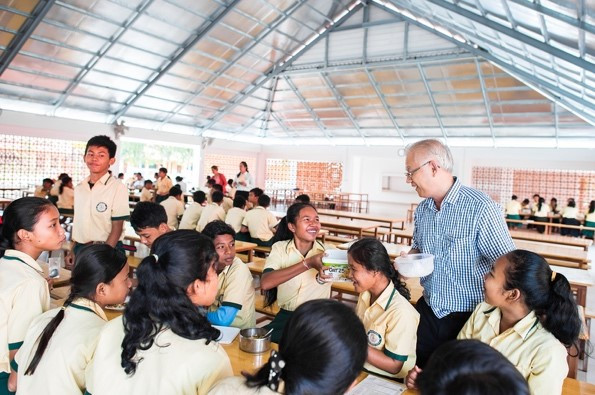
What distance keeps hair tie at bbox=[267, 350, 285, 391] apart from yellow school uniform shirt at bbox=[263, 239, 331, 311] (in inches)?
65.0

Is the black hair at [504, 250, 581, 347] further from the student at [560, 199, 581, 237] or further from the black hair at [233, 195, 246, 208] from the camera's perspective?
the student at [560, 199, 581, 237]

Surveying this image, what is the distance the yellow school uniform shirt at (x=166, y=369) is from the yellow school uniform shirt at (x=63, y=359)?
25 cm

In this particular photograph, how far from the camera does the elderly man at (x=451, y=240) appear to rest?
1.97 metres

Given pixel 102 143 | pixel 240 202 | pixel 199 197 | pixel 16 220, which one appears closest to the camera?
pixel 16 220

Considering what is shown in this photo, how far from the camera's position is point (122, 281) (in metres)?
1.90

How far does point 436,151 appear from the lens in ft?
6.61

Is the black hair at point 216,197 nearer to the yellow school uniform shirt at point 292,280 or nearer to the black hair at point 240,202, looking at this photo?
the black hair at point 240,202

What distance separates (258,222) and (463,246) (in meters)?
4.34

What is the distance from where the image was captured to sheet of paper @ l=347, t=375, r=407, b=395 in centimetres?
161

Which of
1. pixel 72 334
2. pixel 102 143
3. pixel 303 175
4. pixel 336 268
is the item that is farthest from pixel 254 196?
pixel 303 175

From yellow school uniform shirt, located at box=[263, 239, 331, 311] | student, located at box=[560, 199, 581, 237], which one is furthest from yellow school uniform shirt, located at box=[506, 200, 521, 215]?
yellow school uniform shirt, located at box=[263, 239, 331, 311]

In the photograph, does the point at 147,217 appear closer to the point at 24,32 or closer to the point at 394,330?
the point at 394,330

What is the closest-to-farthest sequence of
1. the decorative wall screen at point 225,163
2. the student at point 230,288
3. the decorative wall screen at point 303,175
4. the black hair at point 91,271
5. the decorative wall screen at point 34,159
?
the black hair at point 91,271 → the student at point 230,288 → the decorative wall screen at point 34,159 → the decorative wall screen at point 225,163 → the decorative wall screen at point 303,175

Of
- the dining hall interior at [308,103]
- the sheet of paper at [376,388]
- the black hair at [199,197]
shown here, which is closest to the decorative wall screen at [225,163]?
the dining hall interior at [308,103]
